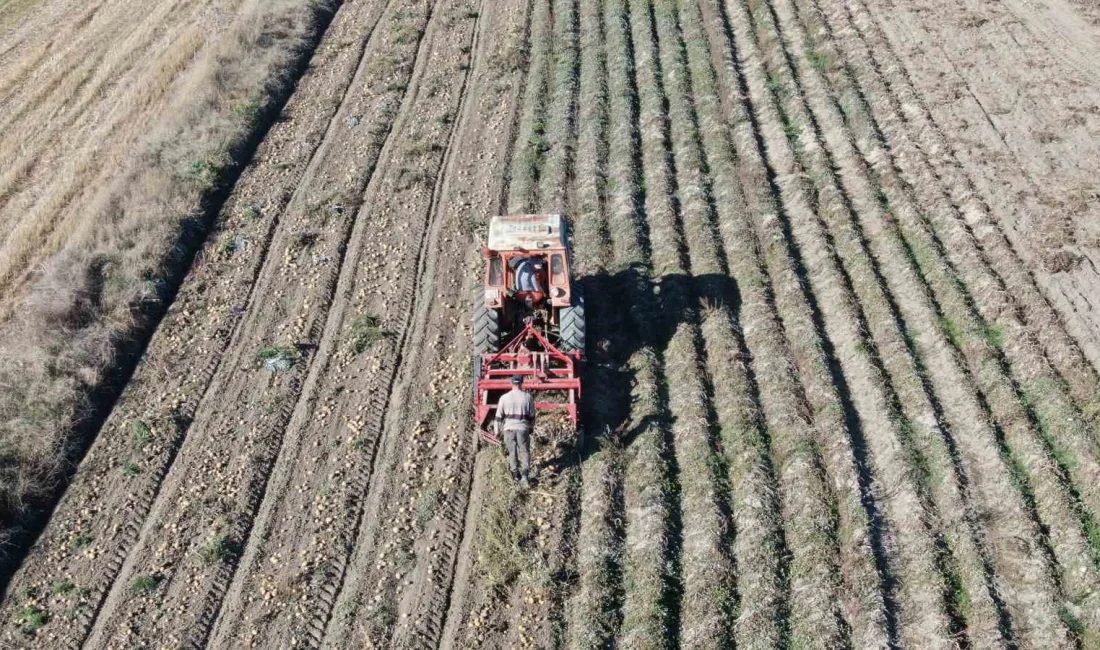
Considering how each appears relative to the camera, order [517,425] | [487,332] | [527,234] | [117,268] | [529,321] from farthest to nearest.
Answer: [117,268] < [527,234] < [529,321] < [487,332] < [517,425]

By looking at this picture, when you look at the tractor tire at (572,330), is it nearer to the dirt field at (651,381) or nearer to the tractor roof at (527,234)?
the dirt field at (651,381)

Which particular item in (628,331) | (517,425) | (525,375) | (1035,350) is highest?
(517,425)

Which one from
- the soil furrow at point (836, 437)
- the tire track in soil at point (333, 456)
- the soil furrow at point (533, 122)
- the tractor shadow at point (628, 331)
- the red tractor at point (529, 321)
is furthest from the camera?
the soil furrow at point (533, 122)

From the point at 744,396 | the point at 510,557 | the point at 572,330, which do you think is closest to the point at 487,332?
the point at 572,330

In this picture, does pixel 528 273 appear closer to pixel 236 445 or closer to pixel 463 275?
pixel 463 275

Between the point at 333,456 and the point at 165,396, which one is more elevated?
the point at 165,396

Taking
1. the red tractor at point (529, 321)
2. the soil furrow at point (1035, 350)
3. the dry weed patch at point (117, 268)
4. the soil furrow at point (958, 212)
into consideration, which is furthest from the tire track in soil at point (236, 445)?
the soil furrow at point (958, 212)

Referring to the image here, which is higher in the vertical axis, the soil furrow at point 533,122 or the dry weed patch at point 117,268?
the dry weed patch at point 117,268
